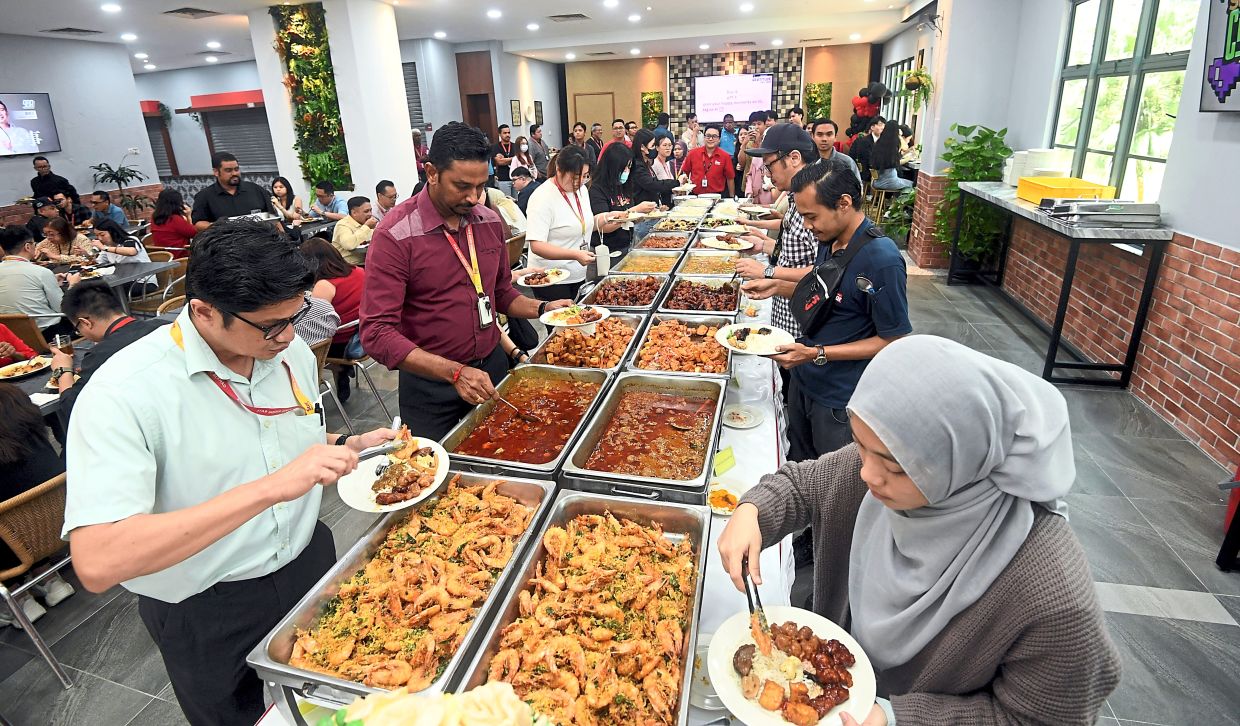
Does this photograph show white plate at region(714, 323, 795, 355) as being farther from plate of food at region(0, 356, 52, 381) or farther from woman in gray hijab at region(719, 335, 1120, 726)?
plate of food at region(0, 356, 52, 381)

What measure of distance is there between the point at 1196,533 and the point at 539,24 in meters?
11.6

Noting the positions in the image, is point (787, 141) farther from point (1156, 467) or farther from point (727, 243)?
point (1156, 467)

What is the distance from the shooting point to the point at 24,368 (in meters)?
3.31

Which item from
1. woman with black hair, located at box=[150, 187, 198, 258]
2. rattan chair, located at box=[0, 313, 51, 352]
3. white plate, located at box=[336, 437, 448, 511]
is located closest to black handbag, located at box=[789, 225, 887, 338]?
white plate, located at box=[336, 437, 448, 511]

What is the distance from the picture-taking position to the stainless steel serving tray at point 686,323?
2469mm

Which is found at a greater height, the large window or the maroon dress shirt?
the large window

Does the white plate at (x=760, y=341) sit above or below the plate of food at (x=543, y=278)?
below

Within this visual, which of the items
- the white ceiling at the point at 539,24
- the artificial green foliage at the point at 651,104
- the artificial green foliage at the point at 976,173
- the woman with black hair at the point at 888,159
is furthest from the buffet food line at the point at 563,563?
the artificial green foliage at the point at 651,104

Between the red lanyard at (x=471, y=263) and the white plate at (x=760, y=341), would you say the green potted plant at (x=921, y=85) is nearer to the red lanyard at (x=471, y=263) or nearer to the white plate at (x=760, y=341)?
the white plate at (x=760, y=341)

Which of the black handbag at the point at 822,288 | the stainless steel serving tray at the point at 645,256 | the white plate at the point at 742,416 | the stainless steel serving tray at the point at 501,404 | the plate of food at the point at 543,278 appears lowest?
the white plate at the point at 742,416

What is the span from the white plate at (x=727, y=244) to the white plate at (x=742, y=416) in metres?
2.08

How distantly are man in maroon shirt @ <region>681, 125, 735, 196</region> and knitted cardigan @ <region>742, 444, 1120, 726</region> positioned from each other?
7.33 meters

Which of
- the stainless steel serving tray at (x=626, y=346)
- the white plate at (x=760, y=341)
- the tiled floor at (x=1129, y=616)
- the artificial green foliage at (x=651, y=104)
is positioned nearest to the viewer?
the tiled floor at (x=1129, y=616)

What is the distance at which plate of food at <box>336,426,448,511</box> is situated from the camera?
62.3 inches
